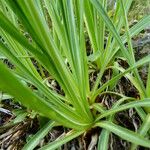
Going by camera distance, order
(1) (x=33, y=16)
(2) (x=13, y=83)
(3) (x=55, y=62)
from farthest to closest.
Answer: (3) (x=55, y=62)
(1) (x=33, y=16)
(2) (x=13, y=83)

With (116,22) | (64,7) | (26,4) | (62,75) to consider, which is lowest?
(116,22)

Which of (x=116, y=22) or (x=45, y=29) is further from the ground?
(x=45, y=29)

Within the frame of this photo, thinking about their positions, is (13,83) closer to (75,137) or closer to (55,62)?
(55,62)

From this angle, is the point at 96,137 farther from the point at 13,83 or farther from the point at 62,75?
the point at 13,83

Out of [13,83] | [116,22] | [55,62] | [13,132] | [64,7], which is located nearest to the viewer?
[13,83]

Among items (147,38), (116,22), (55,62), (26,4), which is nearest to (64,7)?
(55,62)

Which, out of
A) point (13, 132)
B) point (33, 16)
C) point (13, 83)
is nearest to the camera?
point (13, 83)

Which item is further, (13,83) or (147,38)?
(147,38)

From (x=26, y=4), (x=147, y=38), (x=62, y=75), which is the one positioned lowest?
(x=147, y=38)

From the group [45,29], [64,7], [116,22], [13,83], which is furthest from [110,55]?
[13,83]
